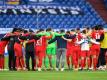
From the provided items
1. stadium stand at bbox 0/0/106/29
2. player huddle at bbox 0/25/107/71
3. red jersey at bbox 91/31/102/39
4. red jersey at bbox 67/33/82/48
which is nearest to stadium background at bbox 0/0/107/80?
stadium stand at bbox 0/0/106/29

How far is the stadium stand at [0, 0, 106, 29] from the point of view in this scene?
1544 inches

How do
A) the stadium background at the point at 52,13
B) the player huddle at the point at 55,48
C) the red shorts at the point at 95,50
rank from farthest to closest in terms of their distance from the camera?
the stadium background at the point at 52,13 < the red shorts at the point at 95,50 < the player huddle at the point at 55,48

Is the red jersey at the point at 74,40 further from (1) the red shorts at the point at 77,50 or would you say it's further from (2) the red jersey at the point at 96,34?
(2) the red jersey at the point at 96,34

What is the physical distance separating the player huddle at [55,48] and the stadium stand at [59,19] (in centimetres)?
1446

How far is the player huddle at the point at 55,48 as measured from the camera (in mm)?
23484

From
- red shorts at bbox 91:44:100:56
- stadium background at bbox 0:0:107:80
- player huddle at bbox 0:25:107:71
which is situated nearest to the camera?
player huddle at bbox 0:25:107:71

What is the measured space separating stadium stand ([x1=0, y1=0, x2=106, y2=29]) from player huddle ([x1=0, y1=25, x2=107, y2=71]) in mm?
14464

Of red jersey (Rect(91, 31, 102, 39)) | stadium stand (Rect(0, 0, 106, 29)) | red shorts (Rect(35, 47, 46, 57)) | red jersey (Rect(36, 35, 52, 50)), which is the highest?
stadium stand (Rect(0, 0, 106, 29))

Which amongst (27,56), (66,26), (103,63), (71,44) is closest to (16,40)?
(27,56)

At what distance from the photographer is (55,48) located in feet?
78.5

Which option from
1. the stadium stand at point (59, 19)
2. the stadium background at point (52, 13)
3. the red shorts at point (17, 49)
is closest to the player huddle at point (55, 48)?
the red shorts at point (17, 49)

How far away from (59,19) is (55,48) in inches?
670

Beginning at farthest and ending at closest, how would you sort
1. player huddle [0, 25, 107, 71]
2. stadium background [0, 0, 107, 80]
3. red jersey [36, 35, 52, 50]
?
stadium background [0, 0, 107, 80]
red jersey [36, 35, 52, 50]
player huddle [0, 25, 107, 71]

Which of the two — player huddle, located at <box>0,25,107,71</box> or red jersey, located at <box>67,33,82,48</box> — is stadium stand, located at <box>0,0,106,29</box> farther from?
red jersey, located at <box>67,33,82,48</box>
